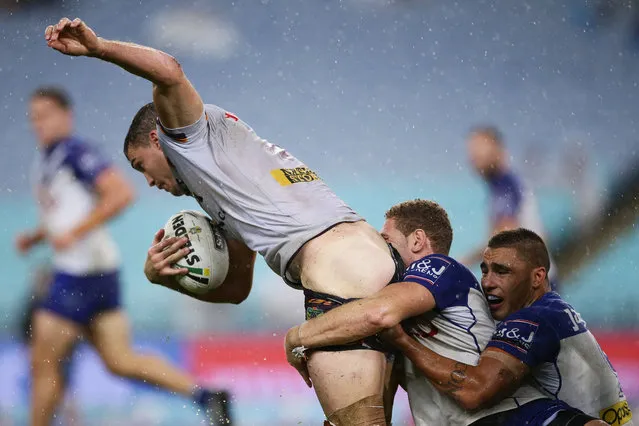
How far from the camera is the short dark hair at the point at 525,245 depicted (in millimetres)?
3619

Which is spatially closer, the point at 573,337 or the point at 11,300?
the point at 573,337

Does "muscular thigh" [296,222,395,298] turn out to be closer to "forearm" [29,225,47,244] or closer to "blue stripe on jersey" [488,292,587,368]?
"blue stripe on jersey" [488,292,587,368]

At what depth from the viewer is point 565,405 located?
3.19 meters

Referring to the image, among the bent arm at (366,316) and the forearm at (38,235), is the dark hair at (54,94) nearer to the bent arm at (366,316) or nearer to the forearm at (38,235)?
the forearm at (38,235)

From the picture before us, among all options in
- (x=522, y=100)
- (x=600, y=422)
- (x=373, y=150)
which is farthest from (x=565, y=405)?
(x=522, y=100)

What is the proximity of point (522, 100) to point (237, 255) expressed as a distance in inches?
177

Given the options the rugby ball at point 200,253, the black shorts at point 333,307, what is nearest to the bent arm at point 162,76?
the rugby ball at point 200,253

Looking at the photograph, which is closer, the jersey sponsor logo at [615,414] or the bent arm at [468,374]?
the bent arm at [468,374]

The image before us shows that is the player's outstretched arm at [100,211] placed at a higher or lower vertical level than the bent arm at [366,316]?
higher

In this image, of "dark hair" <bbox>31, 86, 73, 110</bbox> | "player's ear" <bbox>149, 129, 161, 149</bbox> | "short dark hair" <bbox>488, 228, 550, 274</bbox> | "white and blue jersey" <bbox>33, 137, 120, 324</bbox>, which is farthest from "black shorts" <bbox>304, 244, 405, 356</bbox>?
"dark hair" <bbox>31, 86, 73, 110</bbox>

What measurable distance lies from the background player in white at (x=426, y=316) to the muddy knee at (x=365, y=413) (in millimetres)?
218

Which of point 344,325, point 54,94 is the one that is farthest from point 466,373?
point 54,94

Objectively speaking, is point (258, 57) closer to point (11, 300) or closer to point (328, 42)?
point (328, 42)

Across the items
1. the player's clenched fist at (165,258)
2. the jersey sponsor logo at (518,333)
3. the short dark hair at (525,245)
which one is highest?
the player's clenched fist at (165,258)
